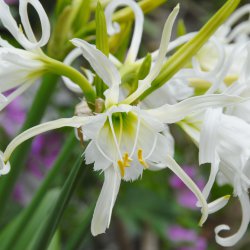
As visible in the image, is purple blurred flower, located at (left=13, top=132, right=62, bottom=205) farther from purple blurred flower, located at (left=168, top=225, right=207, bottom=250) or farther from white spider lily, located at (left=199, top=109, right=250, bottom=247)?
white spider lily, located at (left=199, top=109, right=250, bottom=247)

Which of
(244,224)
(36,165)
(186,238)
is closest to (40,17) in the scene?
(244,224)

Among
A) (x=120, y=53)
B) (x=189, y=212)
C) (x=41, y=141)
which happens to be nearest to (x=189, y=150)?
(x=189, y=212)

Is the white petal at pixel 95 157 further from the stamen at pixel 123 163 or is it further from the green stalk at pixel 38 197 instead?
the green stalk at pixel 38 197

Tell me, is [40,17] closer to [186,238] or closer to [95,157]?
[95,157]

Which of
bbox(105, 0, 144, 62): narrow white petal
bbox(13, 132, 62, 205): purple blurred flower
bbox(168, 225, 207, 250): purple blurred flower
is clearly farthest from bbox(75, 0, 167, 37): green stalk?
bbox(168, 225, 207, 250): purple blurred flower

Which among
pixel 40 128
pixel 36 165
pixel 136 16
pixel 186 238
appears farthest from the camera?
pixel 186 238

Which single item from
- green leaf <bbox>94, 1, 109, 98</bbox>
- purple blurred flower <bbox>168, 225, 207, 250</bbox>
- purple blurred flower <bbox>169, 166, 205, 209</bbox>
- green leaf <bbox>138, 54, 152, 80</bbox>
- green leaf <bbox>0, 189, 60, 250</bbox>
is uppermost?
green leaf <bbox>94, 1, 109, 98</bbox>
